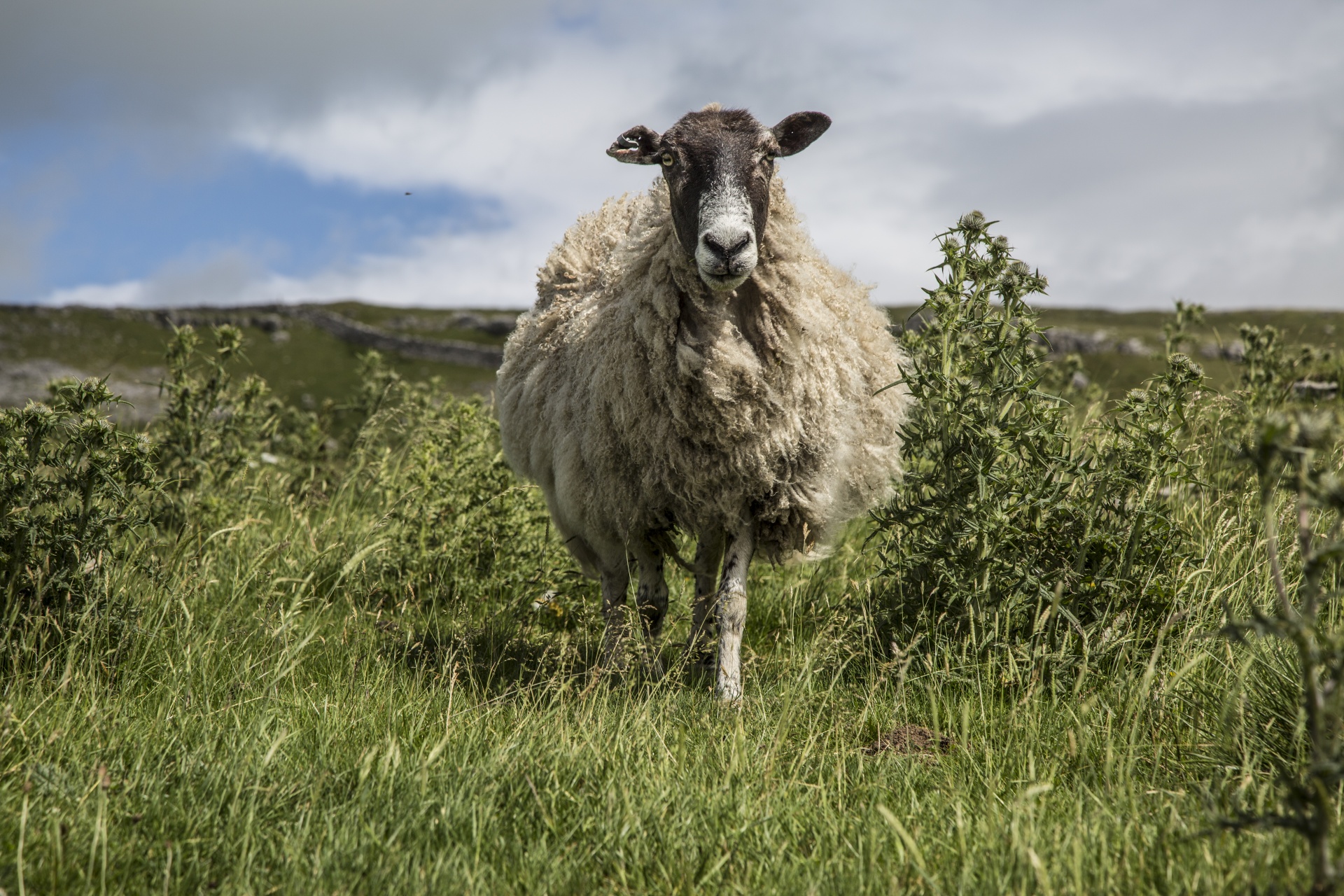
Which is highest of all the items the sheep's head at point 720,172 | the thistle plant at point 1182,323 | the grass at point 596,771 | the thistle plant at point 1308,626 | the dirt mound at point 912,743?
the sheep's head at point 720,172

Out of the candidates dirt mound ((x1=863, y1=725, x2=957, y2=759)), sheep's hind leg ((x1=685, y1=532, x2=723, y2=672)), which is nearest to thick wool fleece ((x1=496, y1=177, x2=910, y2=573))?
sheep's hind leg ((x1=685, y1=532, x2=723, y2=672))

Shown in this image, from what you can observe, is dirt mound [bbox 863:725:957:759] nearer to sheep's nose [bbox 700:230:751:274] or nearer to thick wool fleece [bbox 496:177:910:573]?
thick wool fleece [bbox 496:177:910:573]

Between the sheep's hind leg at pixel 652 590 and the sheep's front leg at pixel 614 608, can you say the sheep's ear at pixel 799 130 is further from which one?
the sheep's front leg at pixel 614 608

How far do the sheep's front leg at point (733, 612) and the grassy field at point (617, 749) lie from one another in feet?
0.33

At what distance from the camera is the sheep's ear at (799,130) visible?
416 cm

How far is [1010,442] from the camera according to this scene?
3.29 meters

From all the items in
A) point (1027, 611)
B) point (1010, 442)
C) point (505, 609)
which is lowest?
point (505, 609)

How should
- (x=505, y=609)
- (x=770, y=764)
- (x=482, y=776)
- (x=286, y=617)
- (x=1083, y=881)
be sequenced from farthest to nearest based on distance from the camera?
(x=505, y=609), (x=286, y=617), (x=770, y=764), (x=482, y=776), (x=1083, y=881)

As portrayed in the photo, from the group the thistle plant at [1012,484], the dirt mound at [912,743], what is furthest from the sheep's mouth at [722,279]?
the dirt mound at [912,743]

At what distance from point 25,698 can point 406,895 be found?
1.70m

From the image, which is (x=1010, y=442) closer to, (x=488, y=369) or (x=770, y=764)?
(x=770, y=764)

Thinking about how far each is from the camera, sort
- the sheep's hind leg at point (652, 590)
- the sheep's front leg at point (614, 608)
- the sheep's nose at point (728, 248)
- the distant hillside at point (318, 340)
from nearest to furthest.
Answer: the sheep's nose at point (728, 248), the sheep's front leg at point (614, 608), the sheep's hind leg at point (652, 590), the distant hillside at point (318, 340)

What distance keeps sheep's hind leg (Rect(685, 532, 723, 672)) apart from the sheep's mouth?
3.67 feet

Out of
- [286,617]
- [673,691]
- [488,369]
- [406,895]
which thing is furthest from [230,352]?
[488,369]
